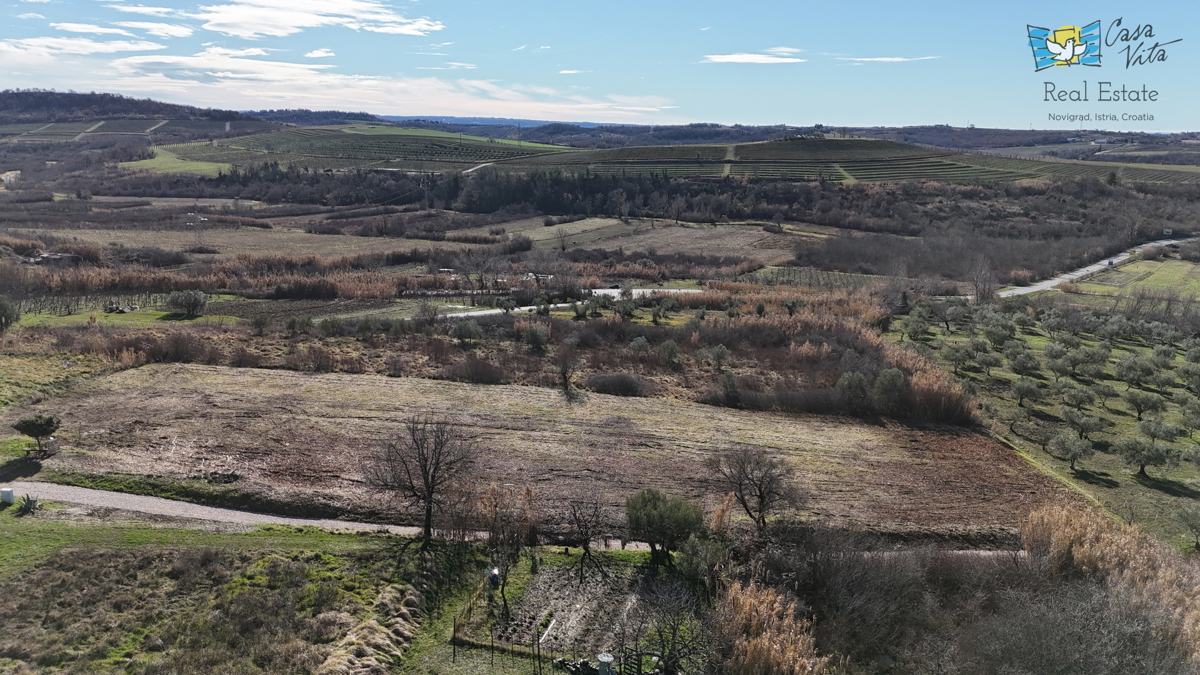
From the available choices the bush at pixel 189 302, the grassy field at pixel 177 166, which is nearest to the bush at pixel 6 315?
the bush at pixel 189 302

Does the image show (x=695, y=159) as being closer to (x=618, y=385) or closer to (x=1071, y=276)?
(x=1071, y=276)

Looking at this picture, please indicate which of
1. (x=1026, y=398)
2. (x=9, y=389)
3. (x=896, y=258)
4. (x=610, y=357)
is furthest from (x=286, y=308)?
(x=896, y=258)

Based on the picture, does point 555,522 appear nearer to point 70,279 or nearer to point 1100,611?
point 1100,611

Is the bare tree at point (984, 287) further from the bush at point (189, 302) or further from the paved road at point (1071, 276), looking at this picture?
the bush at point (189, 302)

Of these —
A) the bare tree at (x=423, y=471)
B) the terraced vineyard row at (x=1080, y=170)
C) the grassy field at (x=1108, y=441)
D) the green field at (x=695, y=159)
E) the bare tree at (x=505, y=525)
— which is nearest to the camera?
the bare tree at (x=505, y=525)

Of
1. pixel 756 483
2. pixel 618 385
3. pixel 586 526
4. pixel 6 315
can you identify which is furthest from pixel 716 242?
pixel 586 526

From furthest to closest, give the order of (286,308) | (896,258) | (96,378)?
(896,258), (286,308), (96,378)

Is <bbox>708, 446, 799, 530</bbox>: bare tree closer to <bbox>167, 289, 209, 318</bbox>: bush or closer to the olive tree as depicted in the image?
the olive tree

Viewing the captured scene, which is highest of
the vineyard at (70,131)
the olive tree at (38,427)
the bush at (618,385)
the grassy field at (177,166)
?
the vineyard at (70,131)
